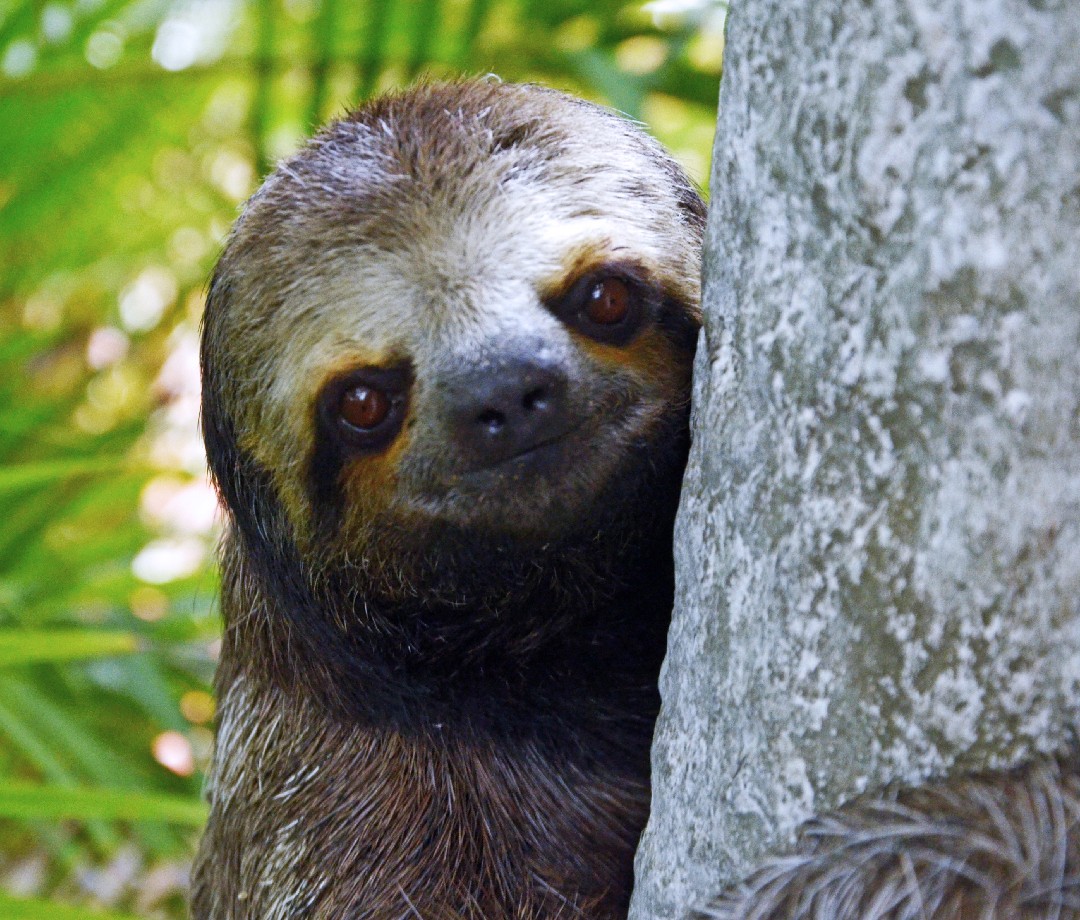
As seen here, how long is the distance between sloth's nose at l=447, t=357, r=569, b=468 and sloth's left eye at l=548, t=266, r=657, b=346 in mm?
A: 203

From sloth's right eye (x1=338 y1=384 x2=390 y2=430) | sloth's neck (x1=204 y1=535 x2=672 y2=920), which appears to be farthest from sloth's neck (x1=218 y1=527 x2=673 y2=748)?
sloth's right eye (x1=338 y1=384 x2=390 y2=430)

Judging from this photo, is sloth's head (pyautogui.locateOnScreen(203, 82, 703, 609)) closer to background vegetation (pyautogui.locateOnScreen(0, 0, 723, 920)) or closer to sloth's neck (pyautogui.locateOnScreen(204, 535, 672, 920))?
sloth's neck (pyautogui.locateOnScreen(204, 535, 672, 920))

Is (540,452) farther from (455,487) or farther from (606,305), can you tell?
(606,305)

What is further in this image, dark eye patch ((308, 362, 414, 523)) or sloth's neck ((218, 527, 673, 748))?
sloth's neck ((218, 527, 673, 748))

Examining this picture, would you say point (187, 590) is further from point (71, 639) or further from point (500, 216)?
point (500, 216)

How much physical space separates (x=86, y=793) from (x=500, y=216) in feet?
6.43

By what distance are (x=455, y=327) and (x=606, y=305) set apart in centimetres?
38

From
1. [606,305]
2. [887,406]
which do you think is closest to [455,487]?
[606,305]

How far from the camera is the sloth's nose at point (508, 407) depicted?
277 cm

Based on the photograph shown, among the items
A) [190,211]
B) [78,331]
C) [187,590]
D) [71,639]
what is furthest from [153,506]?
[71,639]

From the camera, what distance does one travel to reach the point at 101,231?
7387 millimetres

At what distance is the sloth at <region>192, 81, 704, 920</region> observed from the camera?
9.59ft

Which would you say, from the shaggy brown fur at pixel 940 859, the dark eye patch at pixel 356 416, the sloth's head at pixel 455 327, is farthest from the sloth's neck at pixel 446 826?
the shaggy brown fur at pixel 940 859

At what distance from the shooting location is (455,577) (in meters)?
3.19
